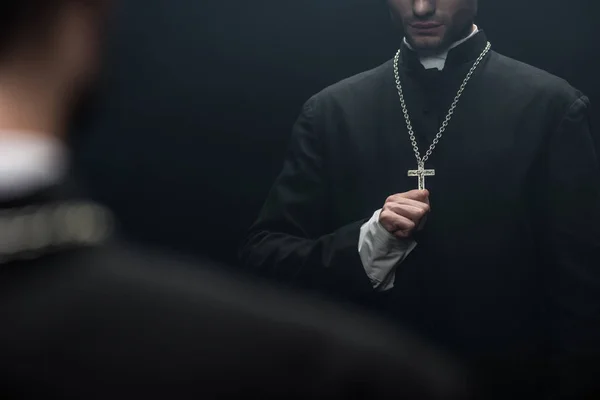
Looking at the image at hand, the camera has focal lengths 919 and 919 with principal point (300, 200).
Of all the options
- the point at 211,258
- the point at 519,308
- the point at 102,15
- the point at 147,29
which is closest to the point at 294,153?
the point at 211,258

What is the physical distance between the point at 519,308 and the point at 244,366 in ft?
4.13

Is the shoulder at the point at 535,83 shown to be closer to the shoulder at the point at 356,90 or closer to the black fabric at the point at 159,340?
the shoulder at the point at 356,90

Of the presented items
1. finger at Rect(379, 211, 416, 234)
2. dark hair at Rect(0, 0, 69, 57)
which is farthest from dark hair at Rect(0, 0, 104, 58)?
finger at Rect(379, 211, 416, 234)

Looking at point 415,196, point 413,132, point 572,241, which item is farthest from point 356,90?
point 572,241

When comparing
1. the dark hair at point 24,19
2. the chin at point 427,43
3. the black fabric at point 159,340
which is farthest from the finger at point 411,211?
the dark hair at point 24,19

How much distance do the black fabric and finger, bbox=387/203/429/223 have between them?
1.07 meters

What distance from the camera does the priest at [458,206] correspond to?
1.87m

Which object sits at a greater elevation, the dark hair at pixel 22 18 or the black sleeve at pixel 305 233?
the dark hair at pixel 22 18

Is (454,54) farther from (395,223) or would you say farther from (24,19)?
(24,19)

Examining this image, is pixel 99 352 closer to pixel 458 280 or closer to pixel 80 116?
pixel 80 116

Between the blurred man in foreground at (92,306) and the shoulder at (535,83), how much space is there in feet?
4.09

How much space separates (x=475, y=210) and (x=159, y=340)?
1.28 m

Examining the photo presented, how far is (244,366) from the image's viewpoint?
73 centimetres

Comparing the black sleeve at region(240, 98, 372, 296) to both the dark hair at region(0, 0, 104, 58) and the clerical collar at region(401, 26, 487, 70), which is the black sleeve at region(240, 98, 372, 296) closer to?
the clerical collar at region(401, 26, 487, 70)
